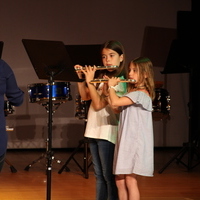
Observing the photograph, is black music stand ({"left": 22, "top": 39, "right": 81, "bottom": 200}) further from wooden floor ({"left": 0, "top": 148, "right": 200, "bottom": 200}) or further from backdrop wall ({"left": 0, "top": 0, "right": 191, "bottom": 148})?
backdrop wall ({"left": 0, "top": 0, "right": 191, "bottom": 148})

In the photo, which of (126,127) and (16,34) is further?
Answer: (16,34)

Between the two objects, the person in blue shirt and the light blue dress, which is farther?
the light blue dress

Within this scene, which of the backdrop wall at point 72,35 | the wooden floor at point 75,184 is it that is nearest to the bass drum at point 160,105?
the wooden floor at point 75,184

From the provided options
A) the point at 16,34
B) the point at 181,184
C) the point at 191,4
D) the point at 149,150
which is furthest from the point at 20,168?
the point at 191,4

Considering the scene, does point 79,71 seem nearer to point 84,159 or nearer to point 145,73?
point 145,73

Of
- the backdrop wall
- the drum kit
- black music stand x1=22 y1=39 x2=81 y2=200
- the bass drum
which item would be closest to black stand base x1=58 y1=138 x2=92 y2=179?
the drum kit

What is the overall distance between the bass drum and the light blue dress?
2.42 m

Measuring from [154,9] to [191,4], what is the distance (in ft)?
2.30

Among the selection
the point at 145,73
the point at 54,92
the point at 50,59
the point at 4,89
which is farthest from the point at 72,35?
the point at 4,89

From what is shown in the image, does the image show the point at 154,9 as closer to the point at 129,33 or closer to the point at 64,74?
the point at 129,33

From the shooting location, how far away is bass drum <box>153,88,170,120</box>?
5.41m

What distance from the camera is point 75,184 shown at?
15.2 feet

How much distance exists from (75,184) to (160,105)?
155 cm

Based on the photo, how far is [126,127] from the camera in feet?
9.64
